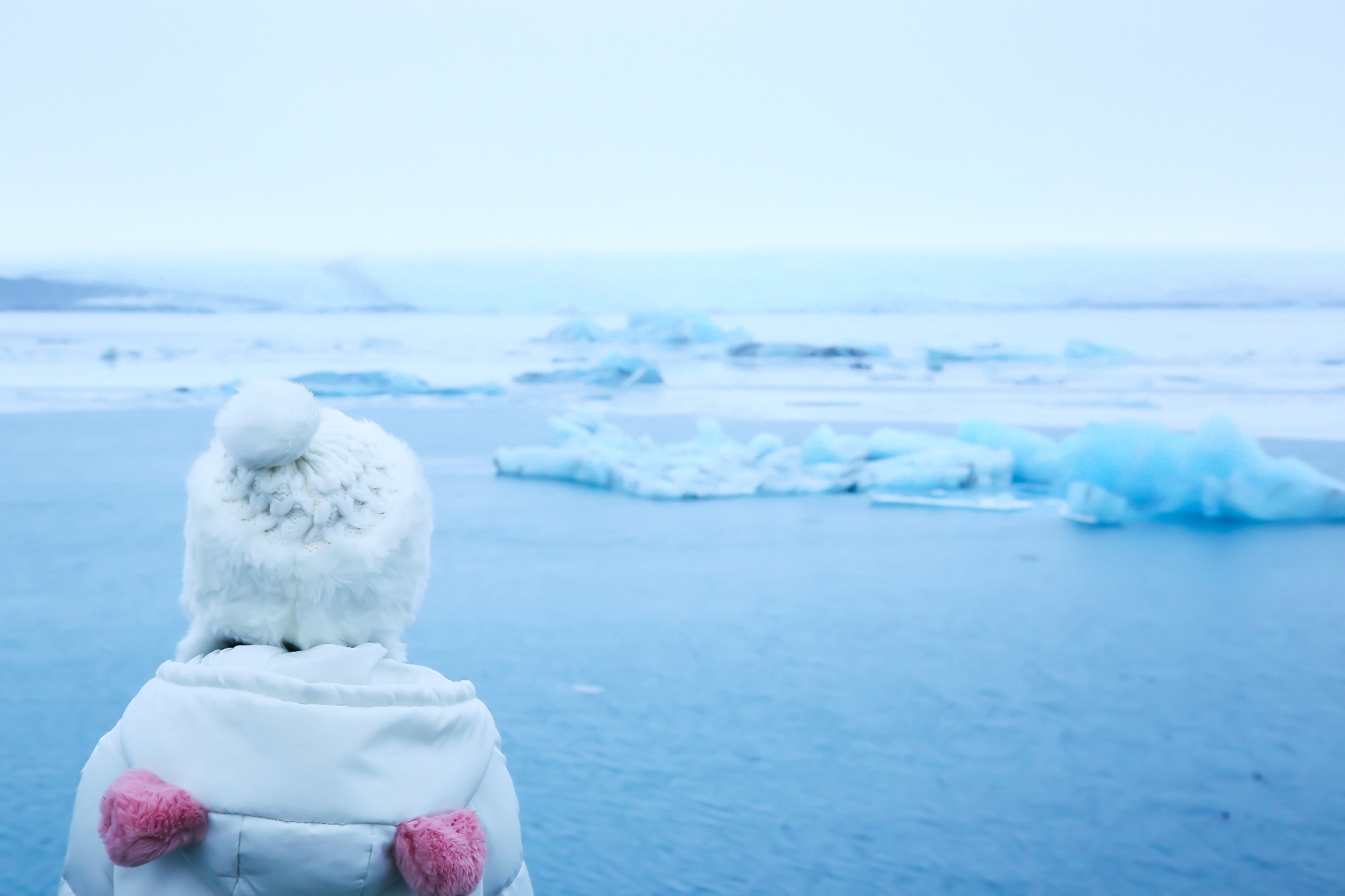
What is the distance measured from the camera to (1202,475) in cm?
498

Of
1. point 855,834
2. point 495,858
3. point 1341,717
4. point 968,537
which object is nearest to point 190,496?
point 495,858

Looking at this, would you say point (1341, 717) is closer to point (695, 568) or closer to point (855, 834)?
point (855, 834)

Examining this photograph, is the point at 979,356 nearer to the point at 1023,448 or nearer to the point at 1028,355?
the point at 1028,355

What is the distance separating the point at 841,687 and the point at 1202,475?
9.66 ft

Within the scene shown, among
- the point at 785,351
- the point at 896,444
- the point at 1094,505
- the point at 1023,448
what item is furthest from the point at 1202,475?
the point at 785,351

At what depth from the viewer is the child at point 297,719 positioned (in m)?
0.88

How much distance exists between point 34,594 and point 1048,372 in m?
12.1

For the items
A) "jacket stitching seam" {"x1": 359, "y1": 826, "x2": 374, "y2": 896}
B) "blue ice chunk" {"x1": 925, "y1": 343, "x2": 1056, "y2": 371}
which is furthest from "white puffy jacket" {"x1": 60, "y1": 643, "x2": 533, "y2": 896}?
"blue ice chunk" {"x1": 925, "y1": 343, "x2": 1056, "y2": 371}

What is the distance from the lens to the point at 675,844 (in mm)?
1962

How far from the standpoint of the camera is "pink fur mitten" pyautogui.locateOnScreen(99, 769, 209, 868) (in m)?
0.84

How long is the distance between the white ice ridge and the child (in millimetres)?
4291

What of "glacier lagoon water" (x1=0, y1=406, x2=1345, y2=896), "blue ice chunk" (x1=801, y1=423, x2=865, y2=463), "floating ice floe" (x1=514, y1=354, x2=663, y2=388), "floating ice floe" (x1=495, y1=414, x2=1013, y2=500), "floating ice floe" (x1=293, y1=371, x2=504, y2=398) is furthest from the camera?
"floating ice floe" (x1=514, y1=354, x2=663, y2=388)

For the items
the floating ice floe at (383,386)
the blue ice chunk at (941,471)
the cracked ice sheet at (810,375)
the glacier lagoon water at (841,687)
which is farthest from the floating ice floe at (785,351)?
the glacier lagoon water at (841,687)

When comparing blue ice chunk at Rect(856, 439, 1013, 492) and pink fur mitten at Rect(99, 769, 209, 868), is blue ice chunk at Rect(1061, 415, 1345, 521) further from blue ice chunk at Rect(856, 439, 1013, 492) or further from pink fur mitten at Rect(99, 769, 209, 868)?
pink fur mitten at Rect(99, 769, 209, 868)
